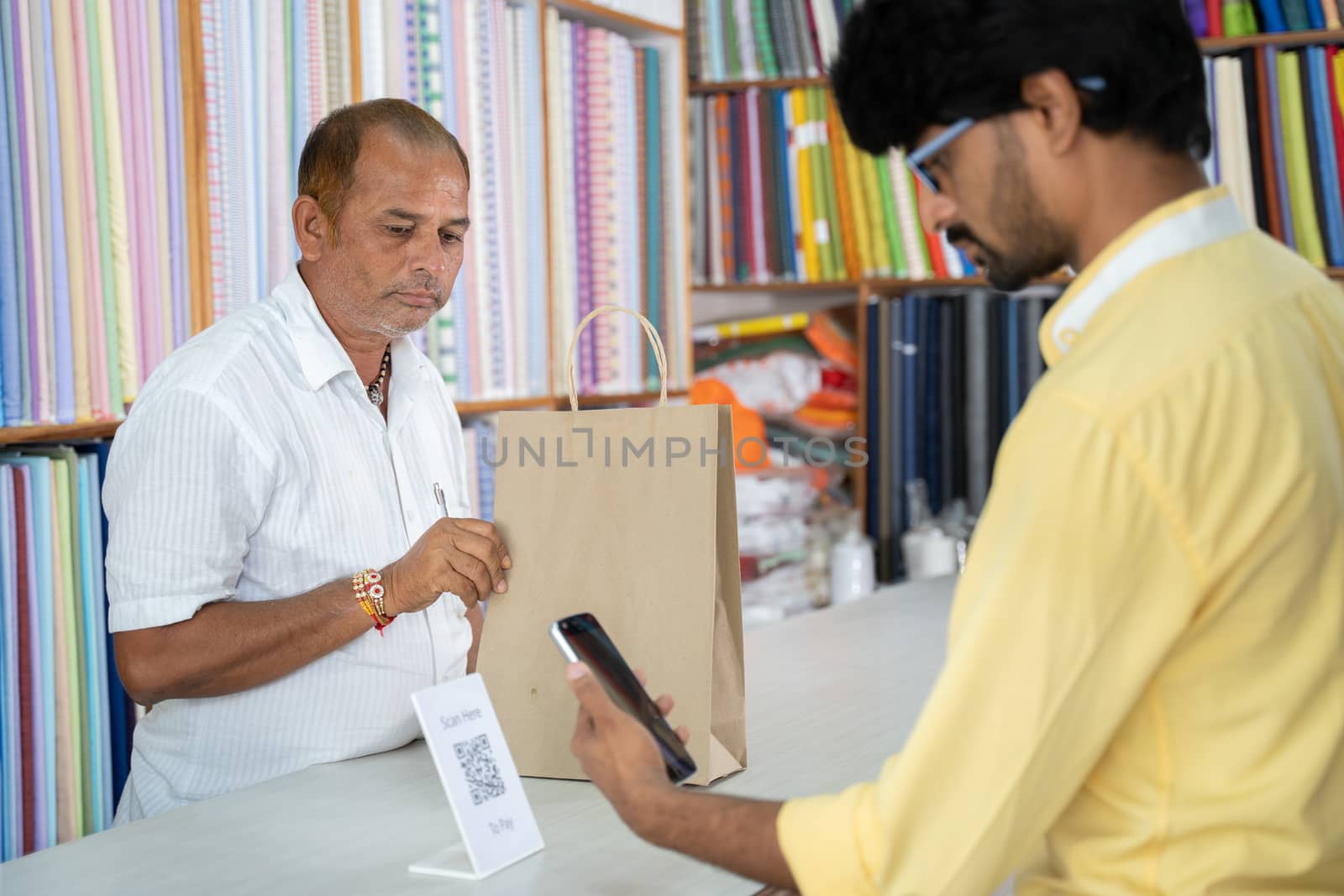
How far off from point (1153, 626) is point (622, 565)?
0.64 m

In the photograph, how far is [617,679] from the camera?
44.1 inches

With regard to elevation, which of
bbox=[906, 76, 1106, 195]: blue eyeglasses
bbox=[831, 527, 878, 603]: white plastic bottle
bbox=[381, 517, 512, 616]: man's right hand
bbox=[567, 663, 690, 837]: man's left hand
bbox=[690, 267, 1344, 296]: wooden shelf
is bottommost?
bbox=[831, 527, 878, 603]: white plastic bottle

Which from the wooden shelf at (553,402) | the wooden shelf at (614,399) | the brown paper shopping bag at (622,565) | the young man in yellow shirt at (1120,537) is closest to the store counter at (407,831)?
the brown paper shopping bag at (622,565)

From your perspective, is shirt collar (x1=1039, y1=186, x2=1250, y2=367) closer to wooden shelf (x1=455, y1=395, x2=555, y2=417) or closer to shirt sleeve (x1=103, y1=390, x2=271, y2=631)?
shirt sleeve (x1=103, y1=390, x2=271, y2=631)

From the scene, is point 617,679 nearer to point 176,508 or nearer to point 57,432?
point 176,508

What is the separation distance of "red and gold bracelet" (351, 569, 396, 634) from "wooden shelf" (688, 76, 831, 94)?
2287mm

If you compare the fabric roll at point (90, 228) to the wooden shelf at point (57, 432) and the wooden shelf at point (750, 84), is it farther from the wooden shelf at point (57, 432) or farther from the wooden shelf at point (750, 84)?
the wooden shelf at point (750, 84)

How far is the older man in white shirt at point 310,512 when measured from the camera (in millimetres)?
1466

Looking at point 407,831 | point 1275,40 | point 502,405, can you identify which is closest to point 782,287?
point 502,405

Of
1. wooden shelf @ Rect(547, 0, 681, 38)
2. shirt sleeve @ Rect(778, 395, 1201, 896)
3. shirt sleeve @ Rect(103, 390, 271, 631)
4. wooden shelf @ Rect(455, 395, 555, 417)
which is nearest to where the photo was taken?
shirt sleeve @ Rect(778, 395, 1201, 896)

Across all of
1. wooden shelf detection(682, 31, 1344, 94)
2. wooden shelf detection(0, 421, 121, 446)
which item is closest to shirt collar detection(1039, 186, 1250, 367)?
wooden shelf detection(0, 421, 121, 446)

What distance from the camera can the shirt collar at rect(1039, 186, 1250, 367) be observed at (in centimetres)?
83

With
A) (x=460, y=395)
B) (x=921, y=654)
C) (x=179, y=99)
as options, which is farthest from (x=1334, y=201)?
(x=179, y=99)

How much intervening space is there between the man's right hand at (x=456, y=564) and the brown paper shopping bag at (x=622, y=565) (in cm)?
2
